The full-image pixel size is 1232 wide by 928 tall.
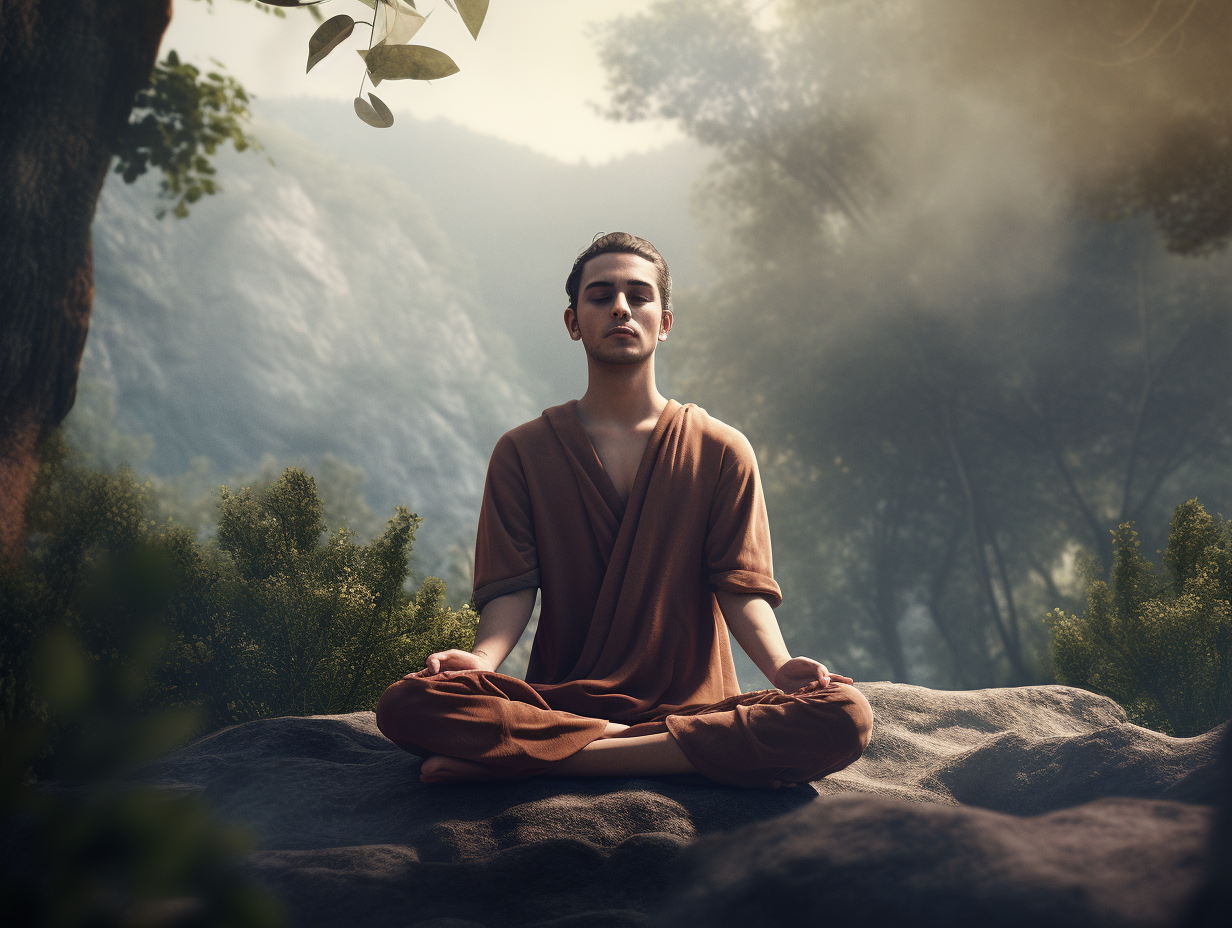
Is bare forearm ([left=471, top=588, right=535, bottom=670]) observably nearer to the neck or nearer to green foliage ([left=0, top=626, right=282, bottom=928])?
the neck

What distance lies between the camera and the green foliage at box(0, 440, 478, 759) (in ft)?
10.2

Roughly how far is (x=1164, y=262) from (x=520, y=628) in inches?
440

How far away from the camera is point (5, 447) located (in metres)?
2.94

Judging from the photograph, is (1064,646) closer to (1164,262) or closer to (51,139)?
(51,139)

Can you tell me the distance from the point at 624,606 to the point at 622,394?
76 cm

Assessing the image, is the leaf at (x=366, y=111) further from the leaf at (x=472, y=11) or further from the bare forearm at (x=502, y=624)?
Result: the bare forearm at (x=502, y=624)

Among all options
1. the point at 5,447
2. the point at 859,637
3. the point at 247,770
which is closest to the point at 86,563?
the point at 5,447

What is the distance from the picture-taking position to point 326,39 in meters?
1.59

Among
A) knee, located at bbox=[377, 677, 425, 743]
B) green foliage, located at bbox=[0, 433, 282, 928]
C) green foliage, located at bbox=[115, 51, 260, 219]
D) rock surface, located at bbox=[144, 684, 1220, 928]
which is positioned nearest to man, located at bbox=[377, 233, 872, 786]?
knee, located at bbox=[377, 677, 425, 743]

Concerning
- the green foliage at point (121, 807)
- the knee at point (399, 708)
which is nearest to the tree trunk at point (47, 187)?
the knee at point (399, 708)

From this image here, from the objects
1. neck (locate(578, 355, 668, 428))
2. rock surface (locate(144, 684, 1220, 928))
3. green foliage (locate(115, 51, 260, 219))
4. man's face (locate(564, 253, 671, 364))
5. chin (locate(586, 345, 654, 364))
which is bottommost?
rock surface (locate(144, 684, 1220, 928))

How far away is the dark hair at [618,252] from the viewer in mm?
3000

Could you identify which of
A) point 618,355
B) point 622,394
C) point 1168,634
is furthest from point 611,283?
point 1168,634

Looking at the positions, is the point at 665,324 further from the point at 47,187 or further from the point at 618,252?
Result: the point at 47,187
